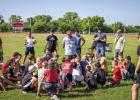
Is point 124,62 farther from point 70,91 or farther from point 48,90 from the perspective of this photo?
point 48,90

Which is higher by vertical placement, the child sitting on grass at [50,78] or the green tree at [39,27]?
the child sitting on grass at [50,78]

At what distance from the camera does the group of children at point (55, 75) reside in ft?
37.1

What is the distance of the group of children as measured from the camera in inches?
445

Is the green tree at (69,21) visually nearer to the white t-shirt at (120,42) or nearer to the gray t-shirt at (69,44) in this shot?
the white t-shirt at (120,42)

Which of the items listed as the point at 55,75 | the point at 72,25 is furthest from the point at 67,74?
the point at 72,25

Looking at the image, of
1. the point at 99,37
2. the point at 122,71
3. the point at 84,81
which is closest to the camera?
the point at 84,81

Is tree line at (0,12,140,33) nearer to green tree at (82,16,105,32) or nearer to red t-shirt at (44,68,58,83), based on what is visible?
green tree at (82,16,105,32)

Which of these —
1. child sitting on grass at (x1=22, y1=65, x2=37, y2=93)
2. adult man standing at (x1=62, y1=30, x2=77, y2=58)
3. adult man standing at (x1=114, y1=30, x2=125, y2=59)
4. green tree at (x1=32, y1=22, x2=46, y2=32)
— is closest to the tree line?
green tree at (x1=32, y1=22, x2=46, y2=32)

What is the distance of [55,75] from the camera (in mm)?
11258

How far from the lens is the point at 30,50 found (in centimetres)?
1984

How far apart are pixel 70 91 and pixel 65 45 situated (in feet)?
12.6

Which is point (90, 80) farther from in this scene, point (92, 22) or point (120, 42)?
point (92, 22)

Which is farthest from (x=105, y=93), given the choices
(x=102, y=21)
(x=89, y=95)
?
(x=102, y=21)

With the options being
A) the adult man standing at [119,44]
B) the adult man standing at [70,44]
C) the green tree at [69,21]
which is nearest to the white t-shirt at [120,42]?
the adult man standing at [119,44]
